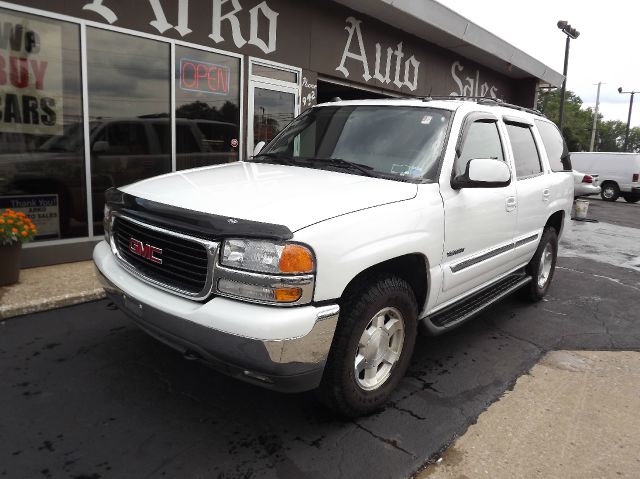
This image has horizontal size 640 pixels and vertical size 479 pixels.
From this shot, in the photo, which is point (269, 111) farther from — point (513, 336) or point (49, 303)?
point (513, 336)

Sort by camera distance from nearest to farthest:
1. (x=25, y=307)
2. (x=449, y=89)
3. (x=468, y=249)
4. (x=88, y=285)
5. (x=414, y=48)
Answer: (x=468, y=249) < (x=25, y=307) < (x=88, y=285) < (x=414, y=48) < (x=449, y=89)

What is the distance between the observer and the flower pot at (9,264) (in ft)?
15.4

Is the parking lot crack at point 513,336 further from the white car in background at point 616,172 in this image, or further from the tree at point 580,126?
the tree at point 580,126

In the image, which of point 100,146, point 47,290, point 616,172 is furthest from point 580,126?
point 47,290

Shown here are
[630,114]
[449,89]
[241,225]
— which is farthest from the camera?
[630,114]

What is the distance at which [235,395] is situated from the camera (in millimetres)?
3102

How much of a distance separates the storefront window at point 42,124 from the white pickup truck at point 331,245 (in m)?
3.07

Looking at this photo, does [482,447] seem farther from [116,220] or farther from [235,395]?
[116,220]

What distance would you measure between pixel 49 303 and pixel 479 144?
13.2ft

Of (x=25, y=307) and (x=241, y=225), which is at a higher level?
(x=241, y=225)

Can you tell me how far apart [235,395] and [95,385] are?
92 cm

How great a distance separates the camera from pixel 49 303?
174 inches

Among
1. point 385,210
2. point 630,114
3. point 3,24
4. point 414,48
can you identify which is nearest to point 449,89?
point 414,48

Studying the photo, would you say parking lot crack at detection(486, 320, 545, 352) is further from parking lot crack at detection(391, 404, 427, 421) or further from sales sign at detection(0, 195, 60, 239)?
sales sign at detection(0, 195, 60, 239)
